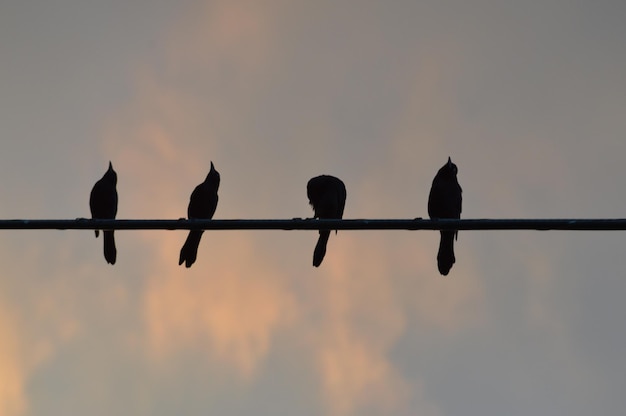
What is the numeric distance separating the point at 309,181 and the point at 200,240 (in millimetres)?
1799

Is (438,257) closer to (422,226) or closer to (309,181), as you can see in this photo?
(309,181)

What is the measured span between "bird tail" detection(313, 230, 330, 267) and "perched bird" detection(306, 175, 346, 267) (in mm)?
836

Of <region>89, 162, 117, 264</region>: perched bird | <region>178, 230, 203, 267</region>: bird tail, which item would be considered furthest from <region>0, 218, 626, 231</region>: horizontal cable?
<region>89, 162, 117, 264</region>: perched bird

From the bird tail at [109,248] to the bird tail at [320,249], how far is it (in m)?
2.57

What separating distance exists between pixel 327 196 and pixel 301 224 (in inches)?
191

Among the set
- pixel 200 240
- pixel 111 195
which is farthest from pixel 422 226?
pixel 111 195

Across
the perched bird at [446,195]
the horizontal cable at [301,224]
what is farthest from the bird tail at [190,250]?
the horizontal cable at [301,224]

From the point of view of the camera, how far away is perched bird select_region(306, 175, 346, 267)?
965 cm

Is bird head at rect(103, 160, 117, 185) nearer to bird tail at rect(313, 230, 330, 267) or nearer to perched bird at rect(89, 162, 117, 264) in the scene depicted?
perched bird at rect(89, 162, 117, 264)

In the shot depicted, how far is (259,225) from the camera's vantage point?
478cm

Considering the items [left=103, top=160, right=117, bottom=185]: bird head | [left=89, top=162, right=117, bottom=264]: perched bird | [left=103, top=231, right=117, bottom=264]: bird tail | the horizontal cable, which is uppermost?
[left=103, top=160, right=117, bottom=185]: bird head

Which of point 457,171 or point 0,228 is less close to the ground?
point 457,171

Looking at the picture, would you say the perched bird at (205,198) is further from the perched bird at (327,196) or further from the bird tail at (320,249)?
the bird tail at (320,249)

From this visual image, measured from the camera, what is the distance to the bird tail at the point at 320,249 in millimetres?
8628
